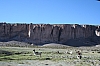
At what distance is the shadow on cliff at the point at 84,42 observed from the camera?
342ft

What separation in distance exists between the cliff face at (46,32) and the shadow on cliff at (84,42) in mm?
2522

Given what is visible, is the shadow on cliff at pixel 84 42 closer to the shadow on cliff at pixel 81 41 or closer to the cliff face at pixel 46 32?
the shadow on cliff at pixel 81 41

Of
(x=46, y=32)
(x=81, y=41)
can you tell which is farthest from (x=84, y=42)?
(x=46, y=32)

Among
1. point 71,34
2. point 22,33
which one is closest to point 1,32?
point 22,33

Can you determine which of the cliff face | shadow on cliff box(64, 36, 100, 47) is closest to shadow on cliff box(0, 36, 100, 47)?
shadow on cliff box(64, 36, 100, 47)

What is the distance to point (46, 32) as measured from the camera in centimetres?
11725

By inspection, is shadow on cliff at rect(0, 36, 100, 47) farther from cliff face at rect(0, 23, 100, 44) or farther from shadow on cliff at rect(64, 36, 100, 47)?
cliff face at rect(0, 23, 100, 44)

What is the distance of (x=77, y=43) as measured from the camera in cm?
10525

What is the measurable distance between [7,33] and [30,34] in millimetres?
11980

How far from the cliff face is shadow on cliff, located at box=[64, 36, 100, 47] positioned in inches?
99.3

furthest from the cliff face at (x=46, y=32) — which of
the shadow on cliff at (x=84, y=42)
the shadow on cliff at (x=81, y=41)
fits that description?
the shadow on cliff at (x=84, y=42)

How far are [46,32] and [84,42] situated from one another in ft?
70.2

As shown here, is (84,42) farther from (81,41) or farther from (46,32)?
(46,32)

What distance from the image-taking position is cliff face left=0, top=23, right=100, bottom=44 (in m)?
113
